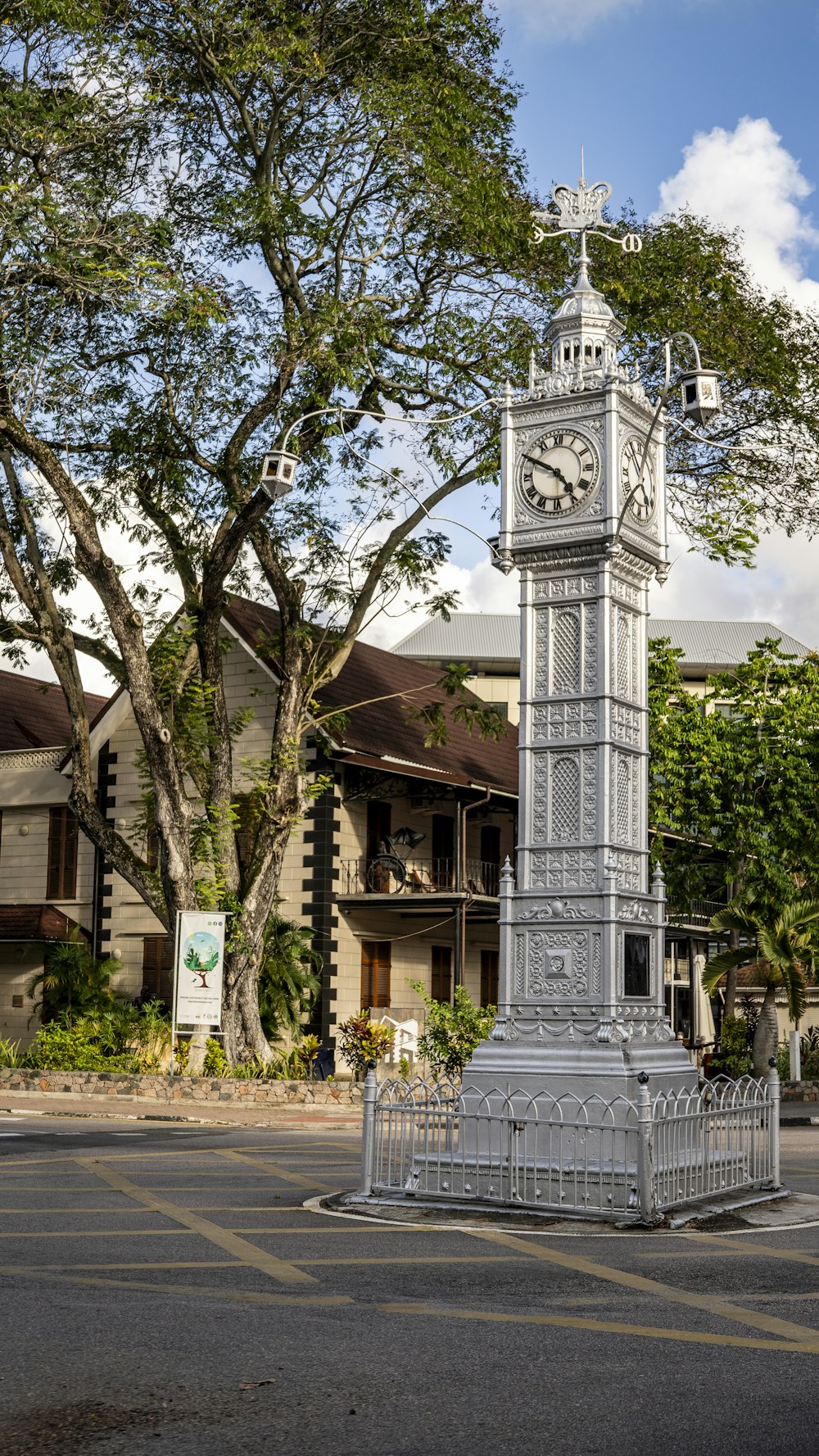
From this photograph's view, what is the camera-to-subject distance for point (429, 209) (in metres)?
23.7

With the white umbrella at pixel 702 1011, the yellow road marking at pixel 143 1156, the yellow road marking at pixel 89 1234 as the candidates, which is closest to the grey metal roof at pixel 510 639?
the white umbrella at pixel 702 1011

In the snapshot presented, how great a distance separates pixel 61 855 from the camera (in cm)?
3362

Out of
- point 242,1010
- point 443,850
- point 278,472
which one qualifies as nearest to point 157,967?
point 242,1010

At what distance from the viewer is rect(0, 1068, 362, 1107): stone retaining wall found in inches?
908

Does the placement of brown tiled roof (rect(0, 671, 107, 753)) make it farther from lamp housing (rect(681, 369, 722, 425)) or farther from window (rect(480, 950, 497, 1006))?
lamp housing (rect(681, 369, 722, 425))

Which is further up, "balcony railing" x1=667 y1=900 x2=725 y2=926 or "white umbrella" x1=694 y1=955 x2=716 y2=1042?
"balcony railing" x1=667 y1=900 x2=725 y2=926

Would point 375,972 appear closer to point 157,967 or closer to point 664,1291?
point 157,967

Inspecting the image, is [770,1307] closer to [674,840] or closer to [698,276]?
[698,276]

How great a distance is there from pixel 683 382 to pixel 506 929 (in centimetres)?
484

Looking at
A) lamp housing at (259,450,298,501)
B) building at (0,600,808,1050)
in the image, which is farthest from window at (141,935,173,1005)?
lamp housing at (259,450,298,501)

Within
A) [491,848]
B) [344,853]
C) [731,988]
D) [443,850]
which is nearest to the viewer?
[731,988]

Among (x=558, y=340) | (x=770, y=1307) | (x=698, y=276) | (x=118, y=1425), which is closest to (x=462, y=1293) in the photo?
(x=770, y=1307)

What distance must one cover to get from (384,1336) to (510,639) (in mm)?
64412

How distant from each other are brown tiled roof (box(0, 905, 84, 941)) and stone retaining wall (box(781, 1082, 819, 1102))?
15.2 meters
